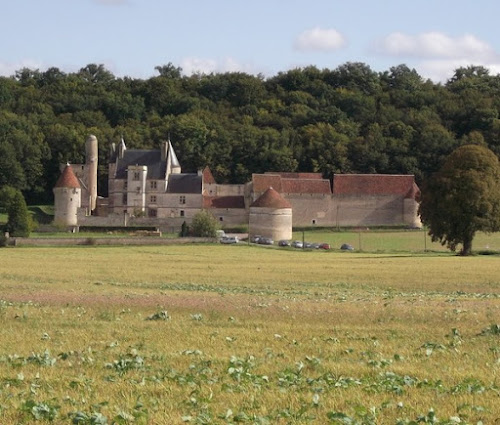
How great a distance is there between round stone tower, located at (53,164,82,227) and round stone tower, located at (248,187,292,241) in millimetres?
17316

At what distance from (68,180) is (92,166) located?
8713mm

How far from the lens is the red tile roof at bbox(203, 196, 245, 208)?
321 feet

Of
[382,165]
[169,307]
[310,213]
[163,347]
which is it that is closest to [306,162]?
[382,165]

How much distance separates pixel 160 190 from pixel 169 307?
77.0 m

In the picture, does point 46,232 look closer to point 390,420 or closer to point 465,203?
point 465,203

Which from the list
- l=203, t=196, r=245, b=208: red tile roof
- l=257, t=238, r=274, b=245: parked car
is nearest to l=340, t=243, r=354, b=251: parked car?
l=257, t=238, r=274, b=245: parked car

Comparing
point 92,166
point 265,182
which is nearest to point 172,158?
point 92,166

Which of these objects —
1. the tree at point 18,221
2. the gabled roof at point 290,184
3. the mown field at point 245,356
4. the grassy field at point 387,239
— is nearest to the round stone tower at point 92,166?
the gabled roof at point 290,184

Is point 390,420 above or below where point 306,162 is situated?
below

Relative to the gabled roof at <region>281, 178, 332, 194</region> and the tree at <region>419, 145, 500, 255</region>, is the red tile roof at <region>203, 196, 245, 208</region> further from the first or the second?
the tree at <region>419, 145, 500, 255</region>

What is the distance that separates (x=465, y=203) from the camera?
61.6m

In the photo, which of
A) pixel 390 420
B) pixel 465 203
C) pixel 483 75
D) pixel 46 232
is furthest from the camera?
pixel 483 75

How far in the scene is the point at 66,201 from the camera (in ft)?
309

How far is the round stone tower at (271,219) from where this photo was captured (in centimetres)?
8688
